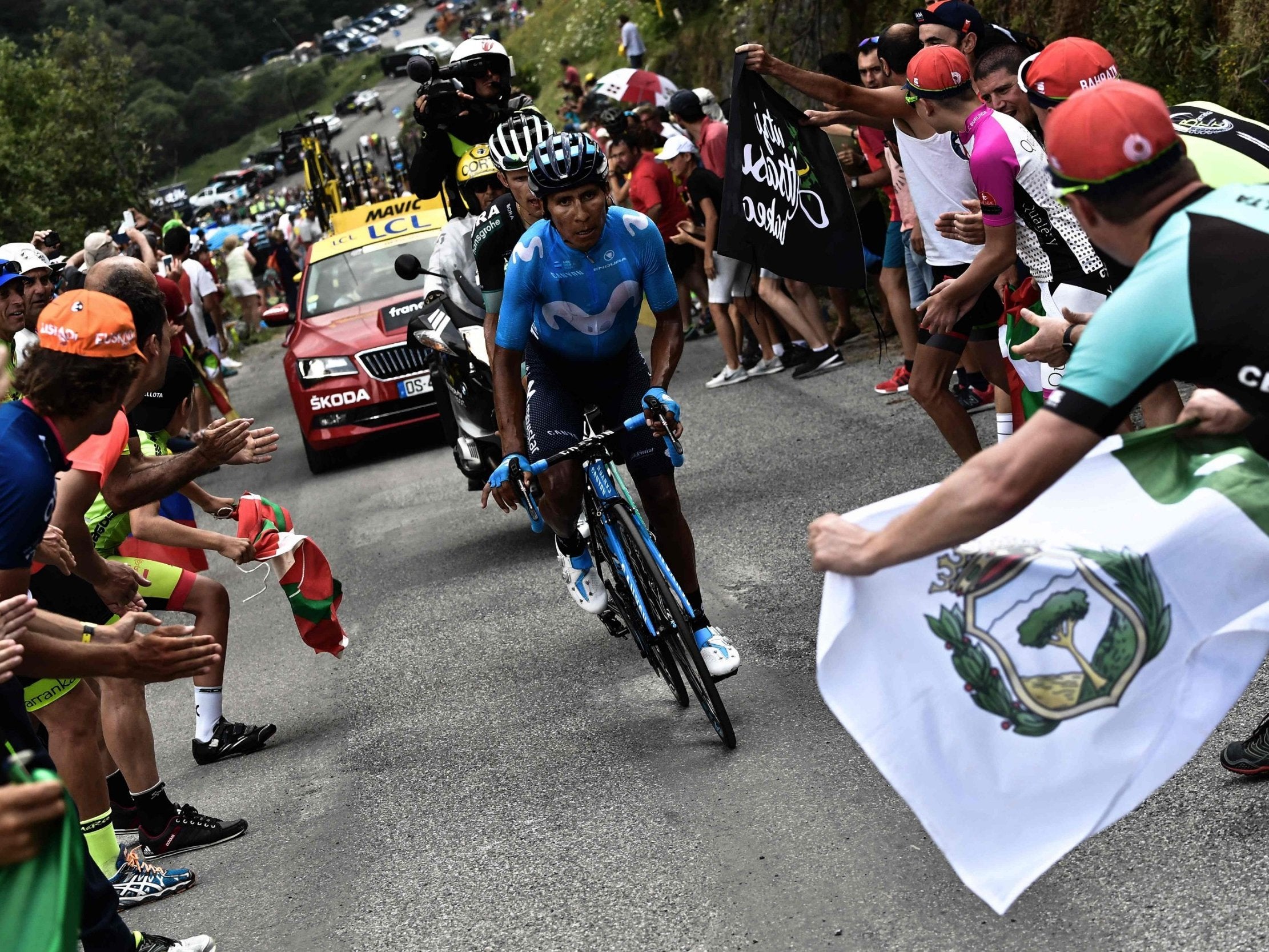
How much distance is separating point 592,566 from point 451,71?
471 centimetres

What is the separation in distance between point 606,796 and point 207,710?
2492 mm

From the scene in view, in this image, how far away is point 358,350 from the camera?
1378 cm

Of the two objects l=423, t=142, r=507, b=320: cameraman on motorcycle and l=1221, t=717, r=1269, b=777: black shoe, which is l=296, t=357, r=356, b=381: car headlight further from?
l=1221, t=717, r=1269, b=777: black shoe

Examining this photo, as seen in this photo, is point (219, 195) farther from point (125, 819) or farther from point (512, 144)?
point (125, 819)

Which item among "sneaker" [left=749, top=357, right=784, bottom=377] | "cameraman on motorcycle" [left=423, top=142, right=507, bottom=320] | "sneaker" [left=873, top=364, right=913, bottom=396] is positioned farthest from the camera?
"sneaker" [left=749, top=357, right=784, bottom=377]

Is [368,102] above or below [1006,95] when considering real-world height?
below

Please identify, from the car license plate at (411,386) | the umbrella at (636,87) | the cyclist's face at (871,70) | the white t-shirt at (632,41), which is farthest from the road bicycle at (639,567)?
the white t-shirt at (632,41)

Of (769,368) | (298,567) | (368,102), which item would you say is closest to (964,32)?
(298,567)

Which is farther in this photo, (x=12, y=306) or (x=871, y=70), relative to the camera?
(x=871, y=70)

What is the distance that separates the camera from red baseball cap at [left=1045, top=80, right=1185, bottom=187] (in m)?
2.98

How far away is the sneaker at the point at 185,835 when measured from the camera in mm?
5926

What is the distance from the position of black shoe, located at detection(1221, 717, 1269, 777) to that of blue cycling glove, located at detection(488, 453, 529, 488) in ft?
9.05

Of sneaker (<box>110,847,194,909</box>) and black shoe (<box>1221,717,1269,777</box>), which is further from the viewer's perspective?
sneaker (<box>110,847,194,909</box>)

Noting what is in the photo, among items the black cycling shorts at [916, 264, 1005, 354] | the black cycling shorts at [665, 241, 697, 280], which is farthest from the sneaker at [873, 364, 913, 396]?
the black cycling shorts at [665, 241, 697, 280]
